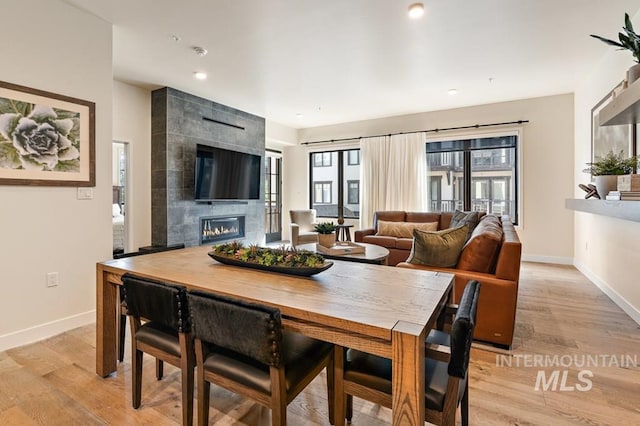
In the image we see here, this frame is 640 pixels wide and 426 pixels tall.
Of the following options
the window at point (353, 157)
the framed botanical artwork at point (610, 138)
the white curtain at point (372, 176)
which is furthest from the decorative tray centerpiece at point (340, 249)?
the window at point (353, 157)

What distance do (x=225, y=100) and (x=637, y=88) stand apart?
505 cm

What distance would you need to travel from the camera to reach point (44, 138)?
2596mm

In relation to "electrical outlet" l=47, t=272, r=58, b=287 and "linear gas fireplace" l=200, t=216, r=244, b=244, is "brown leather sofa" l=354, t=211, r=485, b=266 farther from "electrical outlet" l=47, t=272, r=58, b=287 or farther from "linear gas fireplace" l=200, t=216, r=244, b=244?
"electrical outlet" l=47, t=272, r=58, b=287

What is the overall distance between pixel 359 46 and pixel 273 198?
4.86m

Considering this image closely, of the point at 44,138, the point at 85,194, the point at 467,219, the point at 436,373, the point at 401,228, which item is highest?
the point at 44,138

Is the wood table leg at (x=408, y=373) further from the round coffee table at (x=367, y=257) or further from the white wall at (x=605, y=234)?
the white wall at (x=605, y=234)

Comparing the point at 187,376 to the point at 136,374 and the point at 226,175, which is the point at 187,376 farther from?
the point at 226,175

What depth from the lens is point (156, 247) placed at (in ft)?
15.3

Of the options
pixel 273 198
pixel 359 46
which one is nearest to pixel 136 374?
pixel 359 46

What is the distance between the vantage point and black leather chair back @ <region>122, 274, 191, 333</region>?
1.42 m

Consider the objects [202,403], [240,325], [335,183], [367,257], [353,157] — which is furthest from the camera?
[335,183]

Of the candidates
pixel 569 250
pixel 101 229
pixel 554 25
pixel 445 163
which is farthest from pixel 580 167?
pixel 101 229

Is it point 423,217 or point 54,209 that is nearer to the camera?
point 54,209

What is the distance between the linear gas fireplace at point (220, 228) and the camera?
17.5 ft
